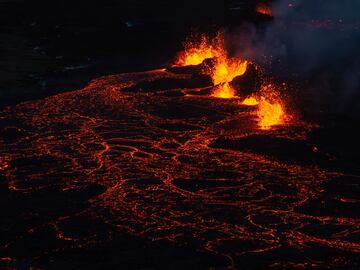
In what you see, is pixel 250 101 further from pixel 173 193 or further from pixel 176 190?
pixel 173 193

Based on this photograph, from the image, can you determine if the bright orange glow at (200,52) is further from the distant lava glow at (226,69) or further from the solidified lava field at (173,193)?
the solidified lava field at (173,193)

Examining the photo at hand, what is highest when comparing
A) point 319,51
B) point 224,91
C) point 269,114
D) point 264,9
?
point 264,9

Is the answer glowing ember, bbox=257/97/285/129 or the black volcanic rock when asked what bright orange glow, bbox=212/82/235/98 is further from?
glowing ember, bbox=257/97/285/129

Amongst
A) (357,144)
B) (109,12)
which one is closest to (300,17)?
(357,144)

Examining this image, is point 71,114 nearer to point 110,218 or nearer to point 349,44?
point 110,218

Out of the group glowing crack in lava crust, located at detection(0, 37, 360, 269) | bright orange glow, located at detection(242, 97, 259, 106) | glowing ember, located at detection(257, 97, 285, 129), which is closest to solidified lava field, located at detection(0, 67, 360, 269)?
glowing crack in lava crust, located at detection(0, 37, 360, 269)

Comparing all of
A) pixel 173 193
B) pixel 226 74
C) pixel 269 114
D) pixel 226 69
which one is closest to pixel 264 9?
pixel 226 69

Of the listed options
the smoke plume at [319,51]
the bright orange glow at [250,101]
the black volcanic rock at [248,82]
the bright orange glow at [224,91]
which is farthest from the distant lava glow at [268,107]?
the bright orange glow at [224,91]
